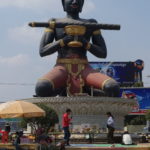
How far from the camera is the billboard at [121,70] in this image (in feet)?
202

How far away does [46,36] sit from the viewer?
92.2 feet

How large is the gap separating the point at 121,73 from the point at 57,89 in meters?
35.5

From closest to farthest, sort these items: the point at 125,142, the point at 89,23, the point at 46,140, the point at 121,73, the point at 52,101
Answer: the point at 46,140, the point at 125,142, the point at 52,101, the point at 89,23, the point at 121,73

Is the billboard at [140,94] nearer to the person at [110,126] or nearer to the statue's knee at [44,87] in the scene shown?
the statue's knee at [44,87]

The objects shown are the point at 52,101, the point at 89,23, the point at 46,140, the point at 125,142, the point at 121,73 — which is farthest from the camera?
the point at 121,73

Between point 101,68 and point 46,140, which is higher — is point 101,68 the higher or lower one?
the higher one

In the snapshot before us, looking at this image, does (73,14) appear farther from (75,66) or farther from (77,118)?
(77,118)

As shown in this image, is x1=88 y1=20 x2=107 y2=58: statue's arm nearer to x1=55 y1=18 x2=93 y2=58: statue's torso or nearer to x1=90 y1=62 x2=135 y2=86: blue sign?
x1=55 y1=18 x2=93 y2=58: statue's torso

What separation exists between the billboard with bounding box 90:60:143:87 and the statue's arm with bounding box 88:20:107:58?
3244 centimetres

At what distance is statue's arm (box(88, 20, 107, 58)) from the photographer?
A: 28.1 metres

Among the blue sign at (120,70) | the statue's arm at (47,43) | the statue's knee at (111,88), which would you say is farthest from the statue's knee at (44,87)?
the blue sign at (120,70)

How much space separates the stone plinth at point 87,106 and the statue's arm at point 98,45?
3153 mm

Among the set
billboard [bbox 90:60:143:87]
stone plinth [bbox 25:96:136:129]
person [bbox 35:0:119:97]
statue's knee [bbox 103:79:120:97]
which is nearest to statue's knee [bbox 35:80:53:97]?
person [bbox 35:0:119:97]

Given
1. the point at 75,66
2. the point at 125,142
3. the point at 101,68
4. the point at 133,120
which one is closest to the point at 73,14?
the point at 75,66
